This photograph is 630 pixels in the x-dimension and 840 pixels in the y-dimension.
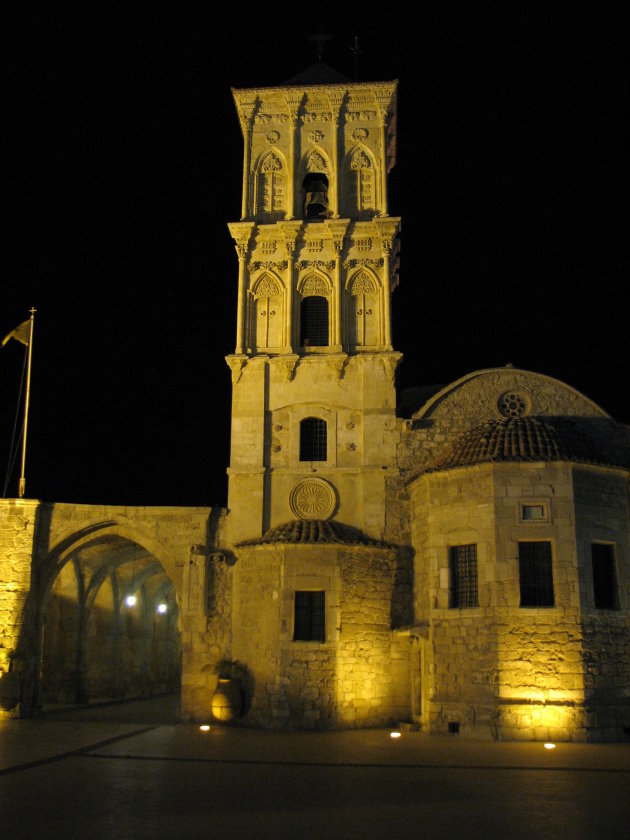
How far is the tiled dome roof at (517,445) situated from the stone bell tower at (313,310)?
2.83 meters

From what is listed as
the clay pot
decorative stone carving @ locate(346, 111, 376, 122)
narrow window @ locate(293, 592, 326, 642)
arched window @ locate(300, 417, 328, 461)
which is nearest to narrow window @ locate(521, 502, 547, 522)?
narrow window @ locate(293, 592, 326, 642)

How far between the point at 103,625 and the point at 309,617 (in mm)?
11616

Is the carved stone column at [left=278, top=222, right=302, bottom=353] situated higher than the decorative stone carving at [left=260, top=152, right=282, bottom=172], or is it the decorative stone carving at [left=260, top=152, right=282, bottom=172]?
the decorative stone carving at [left=260, top=152, right=282, bottom=172]

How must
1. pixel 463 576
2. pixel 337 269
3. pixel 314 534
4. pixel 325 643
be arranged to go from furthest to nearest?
1. pixel 337 269
2. pixel 314 534
3. pixel 325 643
4. pixel 463 576

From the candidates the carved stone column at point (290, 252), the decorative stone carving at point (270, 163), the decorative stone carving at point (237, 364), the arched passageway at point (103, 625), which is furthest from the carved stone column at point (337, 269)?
the arched passageway at point (103, 625)

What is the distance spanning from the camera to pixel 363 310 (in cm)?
2669

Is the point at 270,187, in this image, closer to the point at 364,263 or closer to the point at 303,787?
the point at 364,263

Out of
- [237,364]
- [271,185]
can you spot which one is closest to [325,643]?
[237,364]

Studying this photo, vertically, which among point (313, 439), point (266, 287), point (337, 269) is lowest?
point (313, 439)

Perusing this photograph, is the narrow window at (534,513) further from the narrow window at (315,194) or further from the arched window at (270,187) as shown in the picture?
the arched window at (270,187)

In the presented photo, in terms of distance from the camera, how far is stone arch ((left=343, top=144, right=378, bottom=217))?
90.9ft

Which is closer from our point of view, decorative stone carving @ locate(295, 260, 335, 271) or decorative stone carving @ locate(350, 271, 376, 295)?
decorative stone carving @ locate(350, 271, 376, 295)

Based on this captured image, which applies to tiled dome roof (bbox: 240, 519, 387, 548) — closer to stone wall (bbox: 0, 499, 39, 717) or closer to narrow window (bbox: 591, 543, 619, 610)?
narrow window (bbox: 591, 543, 619, 610)

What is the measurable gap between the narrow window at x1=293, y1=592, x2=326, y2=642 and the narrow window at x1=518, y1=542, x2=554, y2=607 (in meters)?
5.46
